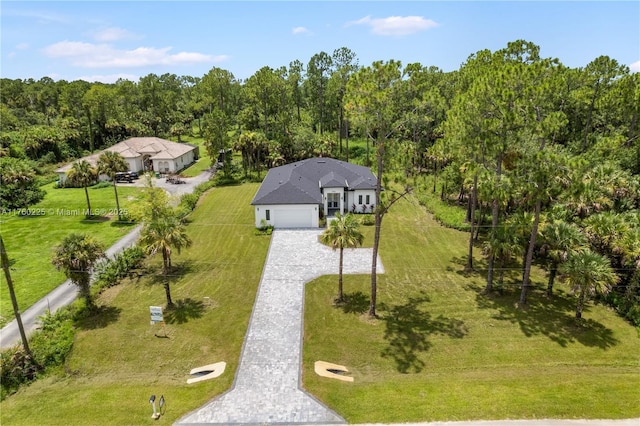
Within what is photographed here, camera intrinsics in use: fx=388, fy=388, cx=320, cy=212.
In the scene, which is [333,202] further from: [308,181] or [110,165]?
[110,165]

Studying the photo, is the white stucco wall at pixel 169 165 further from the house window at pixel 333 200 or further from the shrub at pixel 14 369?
the shrub at pixel 14 369

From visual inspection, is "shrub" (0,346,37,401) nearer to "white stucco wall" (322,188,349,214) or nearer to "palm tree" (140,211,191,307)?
"palm tree" (140,211,191,307)

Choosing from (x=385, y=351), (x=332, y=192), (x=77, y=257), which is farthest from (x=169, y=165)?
(x=385, y=351)

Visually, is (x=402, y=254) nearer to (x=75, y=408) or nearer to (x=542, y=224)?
(x=542, y=224)

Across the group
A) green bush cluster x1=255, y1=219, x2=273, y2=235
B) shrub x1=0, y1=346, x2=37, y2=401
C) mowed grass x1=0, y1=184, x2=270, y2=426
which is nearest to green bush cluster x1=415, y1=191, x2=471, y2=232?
green bush cluster x1=255, y1=219, x2=273, y2=235

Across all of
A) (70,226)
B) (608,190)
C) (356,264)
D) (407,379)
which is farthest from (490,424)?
(70,226)

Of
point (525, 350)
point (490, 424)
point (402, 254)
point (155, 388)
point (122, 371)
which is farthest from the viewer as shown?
point (402, 254)
